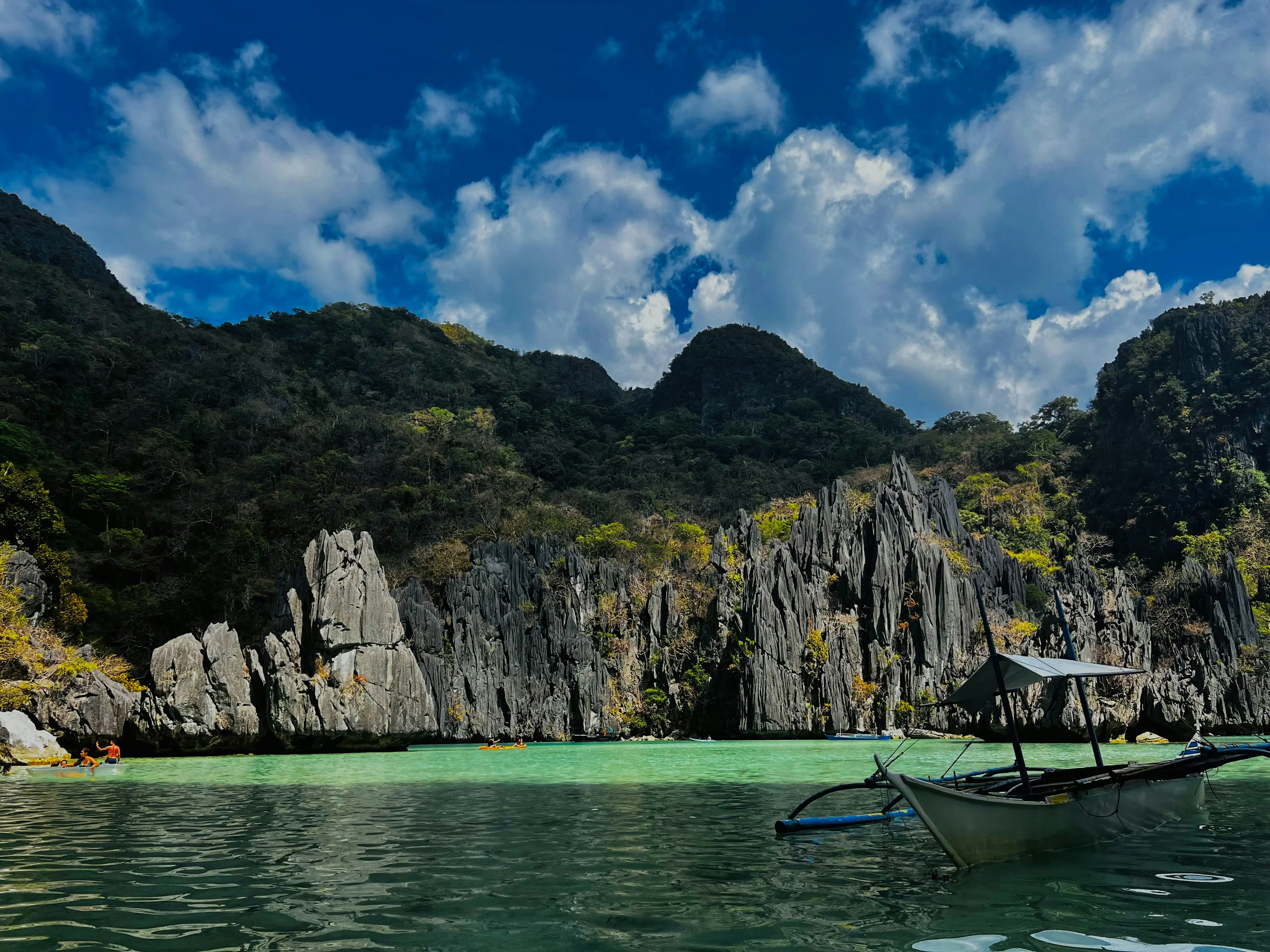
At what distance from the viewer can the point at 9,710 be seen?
3036 centimetres

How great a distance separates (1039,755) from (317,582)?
107 feet

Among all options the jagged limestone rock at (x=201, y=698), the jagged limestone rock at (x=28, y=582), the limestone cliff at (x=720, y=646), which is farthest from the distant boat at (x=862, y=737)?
the jagged limestone rock at (x=28, y=582)

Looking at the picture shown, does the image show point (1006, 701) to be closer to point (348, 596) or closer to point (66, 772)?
point (66, 772)

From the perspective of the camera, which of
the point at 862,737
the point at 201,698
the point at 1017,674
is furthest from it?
the point at 862,737

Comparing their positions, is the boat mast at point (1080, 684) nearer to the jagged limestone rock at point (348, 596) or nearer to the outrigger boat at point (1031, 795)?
the outrigger boat at point (1031, 795)

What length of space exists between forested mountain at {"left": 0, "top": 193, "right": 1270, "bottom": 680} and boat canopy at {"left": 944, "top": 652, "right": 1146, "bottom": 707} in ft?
147

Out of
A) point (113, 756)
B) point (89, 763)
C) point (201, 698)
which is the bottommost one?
point (89, 763)

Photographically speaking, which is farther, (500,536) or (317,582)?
(500,536)

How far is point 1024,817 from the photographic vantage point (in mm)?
9703

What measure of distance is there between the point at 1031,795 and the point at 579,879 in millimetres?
6207

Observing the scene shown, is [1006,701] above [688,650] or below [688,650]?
below

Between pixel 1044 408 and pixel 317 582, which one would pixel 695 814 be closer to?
pixel 317 582

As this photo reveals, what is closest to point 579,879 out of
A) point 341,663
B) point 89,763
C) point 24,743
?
point 89,763

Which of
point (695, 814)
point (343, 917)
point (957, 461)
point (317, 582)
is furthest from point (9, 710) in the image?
point (957, 461)
